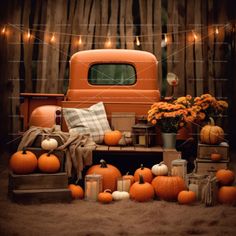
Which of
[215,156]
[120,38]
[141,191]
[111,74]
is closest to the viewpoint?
[141,191]

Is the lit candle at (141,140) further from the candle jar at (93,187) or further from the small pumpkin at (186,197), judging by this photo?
the small pumpkin at (186,197)

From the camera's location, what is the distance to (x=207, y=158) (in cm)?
504

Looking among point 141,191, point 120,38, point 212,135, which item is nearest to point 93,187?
point 141,191

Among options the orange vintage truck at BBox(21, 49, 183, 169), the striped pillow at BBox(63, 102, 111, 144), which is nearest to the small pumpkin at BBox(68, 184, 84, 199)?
the striped pillow at BBox(63, 102, 111, 144)

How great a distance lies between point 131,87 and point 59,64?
2.33m

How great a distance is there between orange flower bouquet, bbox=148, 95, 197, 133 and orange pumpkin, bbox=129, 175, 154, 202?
34.8 inches

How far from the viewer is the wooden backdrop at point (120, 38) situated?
802cm

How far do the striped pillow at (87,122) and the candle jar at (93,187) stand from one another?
0.86m

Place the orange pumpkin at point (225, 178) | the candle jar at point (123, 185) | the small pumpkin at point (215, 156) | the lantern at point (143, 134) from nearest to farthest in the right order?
the orange pumpkin at point (225, 178) < the candle jar at point (123, 185) < the small pumpkin at point (215, 156) < the lantern at point (143, 134)

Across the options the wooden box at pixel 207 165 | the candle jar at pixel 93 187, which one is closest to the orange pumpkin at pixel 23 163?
the candle jar at pixel 93 187

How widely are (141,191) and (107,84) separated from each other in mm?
2246

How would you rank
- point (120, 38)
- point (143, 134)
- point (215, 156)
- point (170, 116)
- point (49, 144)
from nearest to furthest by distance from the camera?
point (49, 144), point (215, 156), point (170, 116), point (143, 134), point (120, 38)

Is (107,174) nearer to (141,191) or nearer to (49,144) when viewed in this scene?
(141,191)

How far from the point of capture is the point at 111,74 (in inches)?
259
